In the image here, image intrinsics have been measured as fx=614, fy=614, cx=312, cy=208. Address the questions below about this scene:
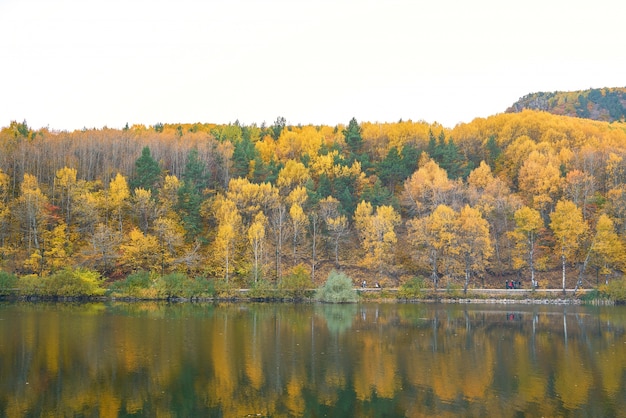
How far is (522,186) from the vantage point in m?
87.8

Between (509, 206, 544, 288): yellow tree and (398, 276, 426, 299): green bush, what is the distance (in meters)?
12.2

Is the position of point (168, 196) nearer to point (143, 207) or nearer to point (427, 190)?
point (143, 207)

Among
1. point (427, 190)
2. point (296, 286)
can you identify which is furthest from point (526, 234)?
point (296, 286)

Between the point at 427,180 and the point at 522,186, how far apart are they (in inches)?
552

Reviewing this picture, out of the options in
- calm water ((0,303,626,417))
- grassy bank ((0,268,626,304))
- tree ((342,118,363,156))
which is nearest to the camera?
calm water ((0,303,626,417))

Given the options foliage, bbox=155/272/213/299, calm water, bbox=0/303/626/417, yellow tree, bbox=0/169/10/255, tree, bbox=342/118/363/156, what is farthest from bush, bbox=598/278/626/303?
yellow tree, bbox=0/169/10/255

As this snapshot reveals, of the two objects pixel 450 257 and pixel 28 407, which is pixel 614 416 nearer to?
pixel 28 407

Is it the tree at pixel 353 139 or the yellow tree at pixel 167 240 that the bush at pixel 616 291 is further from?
the tree at pixel 353 139

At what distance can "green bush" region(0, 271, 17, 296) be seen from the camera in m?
63.6

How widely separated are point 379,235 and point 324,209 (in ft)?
32.3

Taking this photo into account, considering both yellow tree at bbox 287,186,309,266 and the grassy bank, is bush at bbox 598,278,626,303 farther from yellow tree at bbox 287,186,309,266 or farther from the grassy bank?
yellow tree at bbox 287,186,309,266

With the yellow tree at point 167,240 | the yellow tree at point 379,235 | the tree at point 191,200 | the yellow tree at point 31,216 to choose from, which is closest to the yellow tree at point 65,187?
the yellow tree at point 31,216

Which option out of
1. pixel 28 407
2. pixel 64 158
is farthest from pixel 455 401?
pixel 64 158

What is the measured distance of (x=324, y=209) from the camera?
83625mm
